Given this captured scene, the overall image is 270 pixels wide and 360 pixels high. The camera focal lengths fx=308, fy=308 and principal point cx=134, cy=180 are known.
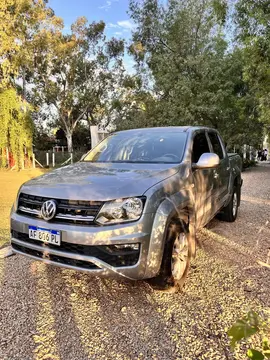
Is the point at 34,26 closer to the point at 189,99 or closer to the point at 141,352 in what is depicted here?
the point at 189,99

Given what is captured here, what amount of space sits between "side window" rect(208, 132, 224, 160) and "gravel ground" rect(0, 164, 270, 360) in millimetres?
1733

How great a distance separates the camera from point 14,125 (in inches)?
739

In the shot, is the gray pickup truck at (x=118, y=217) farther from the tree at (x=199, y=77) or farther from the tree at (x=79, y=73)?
the tree at (x=79, y=73)

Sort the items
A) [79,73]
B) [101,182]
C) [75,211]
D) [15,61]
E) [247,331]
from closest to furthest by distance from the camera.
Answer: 1. [247,331]
2. [75,211]
3. [101,182]
4. [15,61]
5. [79,73]

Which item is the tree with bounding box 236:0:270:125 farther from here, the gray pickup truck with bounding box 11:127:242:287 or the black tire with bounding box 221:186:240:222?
the gray pickup truck with bounding box 11:127:242:287

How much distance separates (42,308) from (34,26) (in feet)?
76.1

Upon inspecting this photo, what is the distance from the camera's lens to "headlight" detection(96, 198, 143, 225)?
8.78ft

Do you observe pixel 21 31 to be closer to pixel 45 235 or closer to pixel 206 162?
pixel 206 162

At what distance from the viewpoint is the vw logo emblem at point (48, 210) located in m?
2.82

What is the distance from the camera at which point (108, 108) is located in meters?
32.8

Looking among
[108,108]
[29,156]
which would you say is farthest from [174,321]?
[108,108]

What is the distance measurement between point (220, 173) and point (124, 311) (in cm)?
287

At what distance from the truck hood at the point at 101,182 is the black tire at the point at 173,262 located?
1.75ft

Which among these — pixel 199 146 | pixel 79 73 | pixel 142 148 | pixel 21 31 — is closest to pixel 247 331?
pixel 142 148
